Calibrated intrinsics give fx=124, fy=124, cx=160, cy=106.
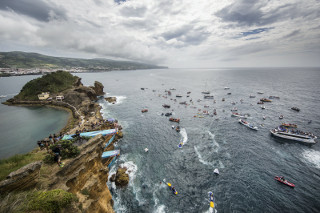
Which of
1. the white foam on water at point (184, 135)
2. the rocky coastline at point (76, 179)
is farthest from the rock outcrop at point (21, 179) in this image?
the white foam on water at point (184, 135)

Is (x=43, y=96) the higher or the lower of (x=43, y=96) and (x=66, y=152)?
the lower

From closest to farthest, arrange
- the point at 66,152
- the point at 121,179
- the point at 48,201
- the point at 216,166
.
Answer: the point at 48,201 → the point at 66,152 → the point at 121,179 → the point at 216,166

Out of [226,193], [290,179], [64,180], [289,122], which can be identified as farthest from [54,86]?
[289,122]

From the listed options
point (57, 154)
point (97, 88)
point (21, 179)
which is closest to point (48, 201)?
point (21, 179)

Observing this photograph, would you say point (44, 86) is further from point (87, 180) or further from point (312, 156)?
point (312, 156)

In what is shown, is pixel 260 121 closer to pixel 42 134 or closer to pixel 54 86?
pixel 42 134

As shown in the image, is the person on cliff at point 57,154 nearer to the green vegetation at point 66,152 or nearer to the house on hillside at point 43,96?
the green vegetation at point 66,152
